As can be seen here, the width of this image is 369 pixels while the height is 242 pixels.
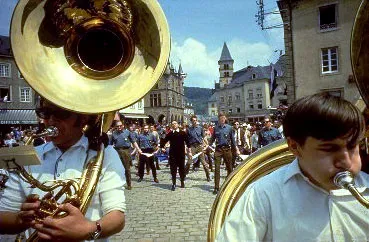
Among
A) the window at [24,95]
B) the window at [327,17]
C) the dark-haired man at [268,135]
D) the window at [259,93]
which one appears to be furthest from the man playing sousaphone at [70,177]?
the window at [259,93]

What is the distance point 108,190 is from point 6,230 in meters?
0.51

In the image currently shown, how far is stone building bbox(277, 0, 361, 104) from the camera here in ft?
76.0

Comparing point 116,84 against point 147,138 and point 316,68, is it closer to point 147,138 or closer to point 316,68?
point 147,138

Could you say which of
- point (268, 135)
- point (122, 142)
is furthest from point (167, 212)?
point (268, 135)

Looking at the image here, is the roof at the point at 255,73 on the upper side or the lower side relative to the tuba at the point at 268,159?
upper

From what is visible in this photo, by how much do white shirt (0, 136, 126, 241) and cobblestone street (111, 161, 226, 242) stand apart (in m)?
2.69

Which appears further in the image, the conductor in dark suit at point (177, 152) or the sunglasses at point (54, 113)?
the conductor in dark suit at point (177, 152)

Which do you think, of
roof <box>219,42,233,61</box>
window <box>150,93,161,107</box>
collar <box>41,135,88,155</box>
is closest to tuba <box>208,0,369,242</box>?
collar <box>41,135,88,155</box>

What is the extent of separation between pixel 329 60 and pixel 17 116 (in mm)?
31843

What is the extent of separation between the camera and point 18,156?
160 cm

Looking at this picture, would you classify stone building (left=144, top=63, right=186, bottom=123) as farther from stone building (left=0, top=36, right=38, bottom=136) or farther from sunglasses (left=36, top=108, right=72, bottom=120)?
sunglasses (left=36, top=108, right=72, bottom=120)

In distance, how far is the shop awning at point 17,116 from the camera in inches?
1543

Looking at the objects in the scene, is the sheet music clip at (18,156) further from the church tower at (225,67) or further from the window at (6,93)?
the church tower at (225,67)

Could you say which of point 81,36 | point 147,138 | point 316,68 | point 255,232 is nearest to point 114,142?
point 147,138
